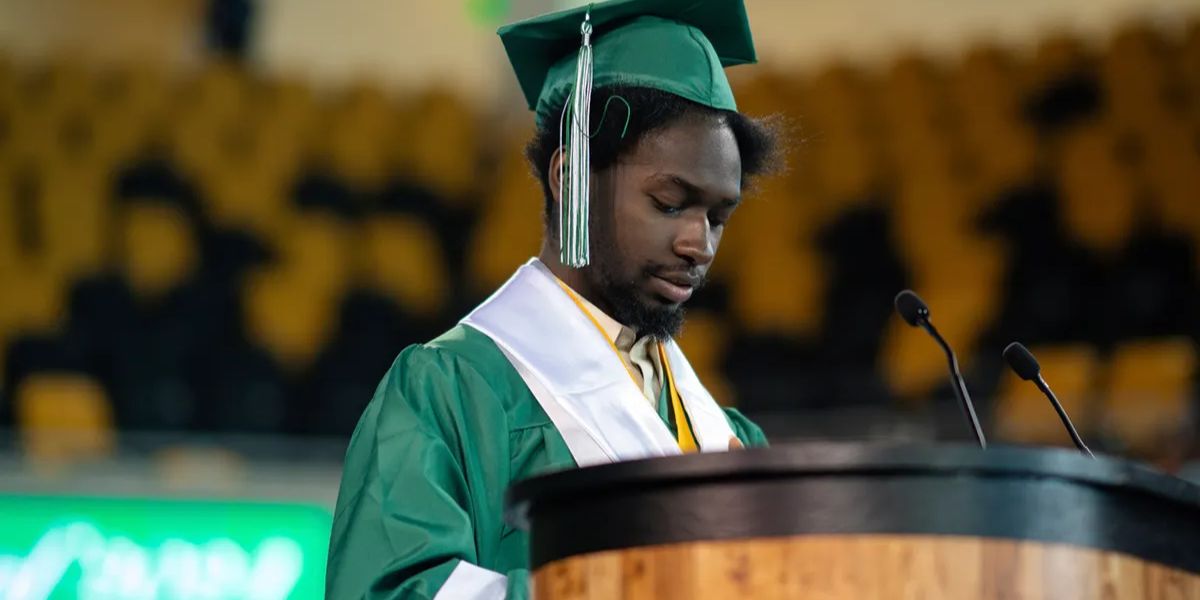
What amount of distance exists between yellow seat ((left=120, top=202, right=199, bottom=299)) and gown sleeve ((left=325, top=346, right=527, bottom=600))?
14.2 ft

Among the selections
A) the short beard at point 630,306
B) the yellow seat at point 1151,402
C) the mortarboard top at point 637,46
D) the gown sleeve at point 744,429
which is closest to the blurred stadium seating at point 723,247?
the yellow seat at point 1151,402

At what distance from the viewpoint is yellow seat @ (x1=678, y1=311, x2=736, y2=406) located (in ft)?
18.2

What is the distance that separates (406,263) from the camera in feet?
21.2

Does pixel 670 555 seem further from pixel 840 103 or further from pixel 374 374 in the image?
pixel 840 103

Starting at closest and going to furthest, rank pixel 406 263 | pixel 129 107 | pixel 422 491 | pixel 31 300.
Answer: pixel 422 491 < pixel 31 300 < pixel 406 263 < pixel 129 107

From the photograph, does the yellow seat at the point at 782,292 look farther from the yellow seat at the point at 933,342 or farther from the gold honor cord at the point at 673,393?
the gold honor cord at the point at 673,393

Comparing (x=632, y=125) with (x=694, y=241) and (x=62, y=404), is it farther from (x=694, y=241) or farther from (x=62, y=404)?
(x=62, y=404)

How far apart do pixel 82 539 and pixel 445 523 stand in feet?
10.4

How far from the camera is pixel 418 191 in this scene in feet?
23.1

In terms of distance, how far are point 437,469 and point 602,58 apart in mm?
540

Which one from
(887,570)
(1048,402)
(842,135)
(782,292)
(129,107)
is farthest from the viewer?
(129,107)

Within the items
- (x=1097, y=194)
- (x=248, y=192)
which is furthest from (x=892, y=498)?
(x=248, y=192)

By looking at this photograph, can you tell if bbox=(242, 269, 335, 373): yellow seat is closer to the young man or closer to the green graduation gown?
the young man

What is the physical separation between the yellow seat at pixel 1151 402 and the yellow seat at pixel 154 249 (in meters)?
3.14
